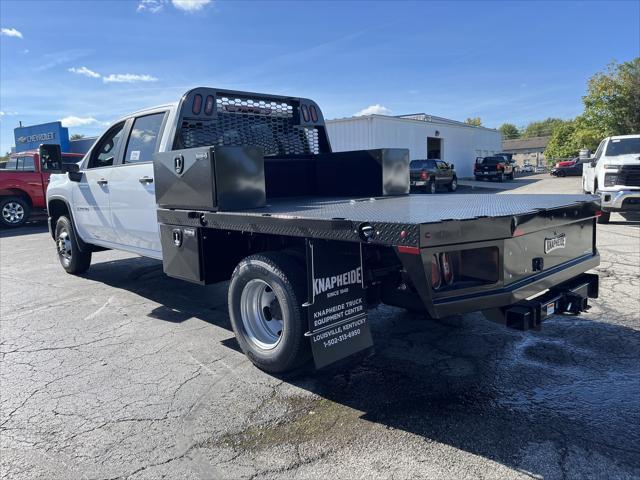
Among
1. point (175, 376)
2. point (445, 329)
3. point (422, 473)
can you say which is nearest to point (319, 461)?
point (422, 473)

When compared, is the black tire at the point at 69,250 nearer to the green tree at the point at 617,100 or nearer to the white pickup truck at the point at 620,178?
the white pickup truck at the point at 620,178

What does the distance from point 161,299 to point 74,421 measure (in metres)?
3.04

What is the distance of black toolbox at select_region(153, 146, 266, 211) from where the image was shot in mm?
3924

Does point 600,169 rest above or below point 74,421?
above

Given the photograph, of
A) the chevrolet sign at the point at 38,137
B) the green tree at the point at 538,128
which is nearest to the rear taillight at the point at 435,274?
the chevrolet sign at the point at 38,137

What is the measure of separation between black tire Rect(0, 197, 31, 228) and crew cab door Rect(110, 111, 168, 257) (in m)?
10.7

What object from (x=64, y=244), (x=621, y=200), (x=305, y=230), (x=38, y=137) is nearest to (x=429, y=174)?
(x=621, y=200)

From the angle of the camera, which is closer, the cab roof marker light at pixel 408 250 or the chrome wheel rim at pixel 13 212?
the cab roof marker light at pixel 408 250

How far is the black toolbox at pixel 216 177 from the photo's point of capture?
12.9 feet

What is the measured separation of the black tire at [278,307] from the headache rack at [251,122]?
1.79 metres

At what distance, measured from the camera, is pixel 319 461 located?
2.77m

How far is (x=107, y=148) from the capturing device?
20.6 ft

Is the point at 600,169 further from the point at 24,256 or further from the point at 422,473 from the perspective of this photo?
the point at 24,256

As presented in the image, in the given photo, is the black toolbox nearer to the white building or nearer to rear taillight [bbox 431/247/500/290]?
rear taillight [bbox 431/247/500/290]
